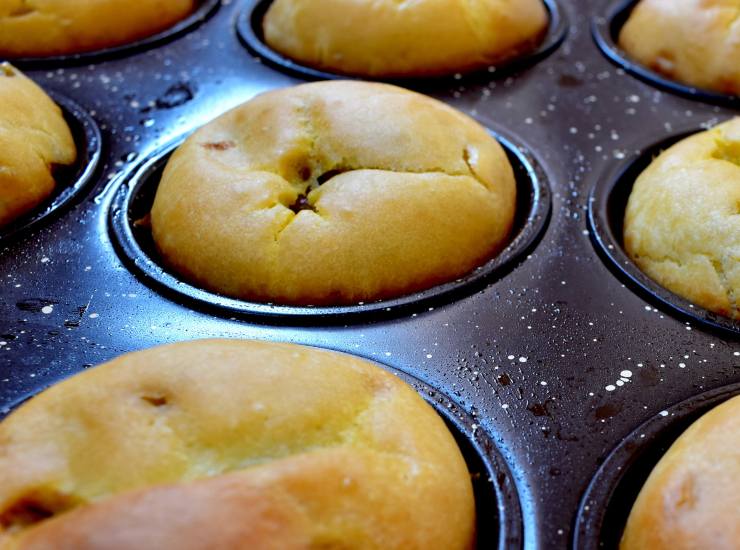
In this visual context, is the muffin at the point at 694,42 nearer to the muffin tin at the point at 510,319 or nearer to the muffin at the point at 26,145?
the muffin tin at the point at 510,319

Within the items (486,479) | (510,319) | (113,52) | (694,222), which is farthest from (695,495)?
(113,52)

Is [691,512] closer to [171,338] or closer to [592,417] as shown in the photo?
[592,417]

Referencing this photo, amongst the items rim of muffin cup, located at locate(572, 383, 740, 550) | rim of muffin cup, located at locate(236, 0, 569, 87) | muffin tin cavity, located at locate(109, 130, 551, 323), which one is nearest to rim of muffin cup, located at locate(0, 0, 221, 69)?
rim of muffin cup, located at locate(236, 0, 569, 87)

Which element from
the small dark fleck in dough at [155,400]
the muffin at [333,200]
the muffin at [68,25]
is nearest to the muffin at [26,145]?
the muffin at [333,200]

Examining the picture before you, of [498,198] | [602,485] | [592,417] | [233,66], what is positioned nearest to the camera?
[602,485]

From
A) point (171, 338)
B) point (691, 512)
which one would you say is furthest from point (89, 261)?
point (691, 512)

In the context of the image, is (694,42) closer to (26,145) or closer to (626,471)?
(626,471)
